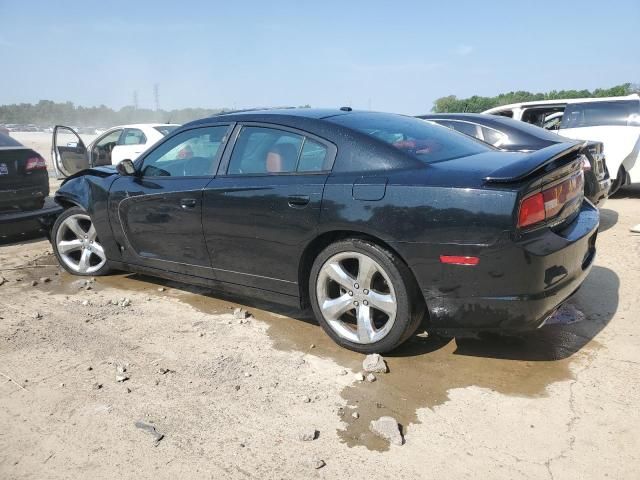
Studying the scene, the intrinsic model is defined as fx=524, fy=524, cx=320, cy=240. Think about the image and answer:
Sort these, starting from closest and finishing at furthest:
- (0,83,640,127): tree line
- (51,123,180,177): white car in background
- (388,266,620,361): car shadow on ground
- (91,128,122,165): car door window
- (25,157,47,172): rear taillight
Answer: (388,266,620,361): car shadow on ground
(25,157,47,172): rear taillight
(51,123,180,177): white car in background
(91,128,122,165): car door window
(0,83,640,127): tree line

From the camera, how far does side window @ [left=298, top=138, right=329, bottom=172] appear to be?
3.39m

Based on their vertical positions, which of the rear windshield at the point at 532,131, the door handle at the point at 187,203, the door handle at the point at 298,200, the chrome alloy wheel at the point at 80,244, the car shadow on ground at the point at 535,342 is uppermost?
the rear windshield at the point at 532,131

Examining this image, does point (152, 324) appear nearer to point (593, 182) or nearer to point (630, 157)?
point (593, 182)

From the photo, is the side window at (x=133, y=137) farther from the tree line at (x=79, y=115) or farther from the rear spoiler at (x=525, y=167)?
the tree line at (x=79, y=115)

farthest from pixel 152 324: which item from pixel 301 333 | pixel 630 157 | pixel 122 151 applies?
pixel 122 151

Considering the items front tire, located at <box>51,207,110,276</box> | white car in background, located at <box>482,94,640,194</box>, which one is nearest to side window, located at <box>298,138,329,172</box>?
front tire, located at <box>51,207,110,276</box>

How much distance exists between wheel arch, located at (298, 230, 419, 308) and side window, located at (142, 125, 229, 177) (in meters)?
1.05

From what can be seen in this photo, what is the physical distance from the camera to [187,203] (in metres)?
3.99

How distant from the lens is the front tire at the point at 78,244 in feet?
16.6

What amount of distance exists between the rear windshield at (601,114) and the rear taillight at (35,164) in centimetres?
804

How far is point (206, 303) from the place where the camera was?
4.39 m

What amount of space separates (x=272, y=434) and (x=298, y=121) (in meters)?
2.05

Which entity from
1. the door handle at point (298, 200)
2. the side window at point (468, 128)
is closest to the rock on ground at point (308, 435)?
the door handle at point (298, 200)

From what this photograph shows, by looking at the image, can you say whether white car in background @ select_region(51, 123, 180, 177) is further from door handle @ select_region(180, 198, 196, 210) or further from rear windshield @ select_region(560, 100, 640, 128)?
rear windshield @ select_region(560, 100, 640, 128)
